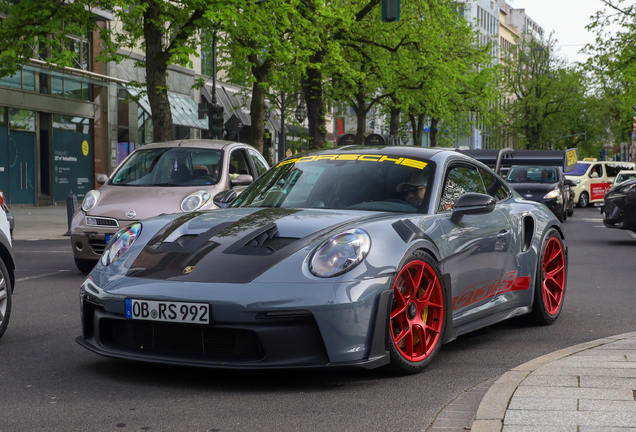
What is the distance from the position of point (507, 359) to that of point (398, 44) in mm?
25208

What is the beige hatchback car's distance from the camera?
9859 millimetres

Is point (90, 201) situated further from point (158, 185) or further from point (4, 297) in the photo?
point (4, 297)

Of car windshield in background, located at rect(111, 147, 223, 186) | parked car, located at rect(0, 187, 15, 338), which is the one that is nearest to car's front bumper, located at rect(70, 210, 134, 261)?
car windshield in background, located at rect(111, 147, 223, 186)

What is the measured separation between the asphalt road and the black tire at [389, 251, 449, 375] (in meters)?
0.10

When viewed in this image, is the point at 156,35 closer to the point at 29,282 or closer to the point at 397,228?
the point at 29,282

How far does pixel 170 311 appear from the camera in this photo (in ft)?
14.3

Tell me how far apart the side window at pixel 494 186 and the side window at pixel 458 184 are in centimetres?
7

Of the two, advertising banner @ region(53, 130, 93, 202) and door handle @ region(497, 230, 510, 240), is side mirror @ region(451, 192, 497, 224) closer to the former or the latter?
door handle @ region(497, 230, 510, 240)

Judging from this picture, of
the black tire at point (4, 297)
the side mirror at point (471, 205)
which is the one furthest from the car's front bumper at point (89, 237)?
the side mirror at point (471, 205)

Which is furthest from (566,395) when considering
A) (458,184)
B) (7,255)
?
(7,255)

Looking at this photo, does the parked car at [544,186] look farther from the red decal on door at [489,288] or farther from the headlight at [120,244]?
the headlight at [120,244]

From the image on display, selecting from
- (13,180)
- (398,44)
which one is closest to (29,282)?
(13,180)

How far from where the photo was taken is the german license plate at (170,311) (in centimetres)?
431

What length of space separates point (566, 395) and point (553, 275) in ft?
9.15
